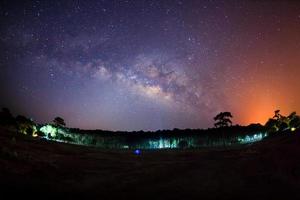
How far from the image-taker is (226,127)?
10288cm

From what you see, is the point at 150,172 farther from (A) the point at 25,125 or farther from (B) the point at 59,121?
(B) the point at 59,121

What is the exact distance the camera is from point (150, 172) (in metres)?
55.8

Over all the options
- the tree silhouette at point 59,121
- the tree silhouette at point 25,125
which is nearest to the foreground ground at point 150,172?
the tree silhouette at point 25,125

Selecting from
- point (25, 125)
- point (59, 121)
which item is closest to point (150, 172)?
point (25, 125)

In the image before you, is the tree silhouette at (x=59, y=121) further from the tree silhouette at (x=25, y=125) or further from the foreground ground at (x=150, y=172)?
the foreground ground at (x=150, y=172)

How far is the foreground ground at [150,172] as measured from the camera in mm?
43625

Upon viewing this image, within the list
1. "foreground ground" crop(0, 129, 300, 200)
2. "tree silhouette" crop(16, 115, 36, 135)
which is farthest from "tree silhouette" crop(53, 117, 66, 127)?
"foreground ground" crop(0, 129, 300, 200)

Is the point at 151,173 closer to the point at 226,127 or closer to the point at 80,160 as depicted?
the point at 80,160

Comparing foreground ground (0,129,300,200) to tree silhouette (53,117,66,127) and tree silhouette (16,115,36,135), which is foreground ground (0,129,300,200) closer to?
tree silhouette (16,115,36,135)

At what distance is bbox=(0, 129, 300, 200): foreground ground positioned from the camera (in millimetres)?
43625

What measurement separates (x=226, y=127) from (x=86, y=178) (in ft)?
202

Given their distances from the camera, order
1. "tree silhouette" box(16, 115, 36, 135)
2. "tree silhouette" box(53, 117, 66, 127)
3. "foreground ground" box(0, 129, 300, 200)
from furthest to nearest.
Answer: "tree silhouette" box(53, 117, 66, 127)
"tree silhouette" box(16, 115, 36, 135)
"foreground ground" box(0, 129, 300, 200)

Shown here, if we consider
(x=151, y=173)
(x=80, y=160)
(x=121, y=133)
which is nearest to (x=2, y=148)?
(x=80, y=160)

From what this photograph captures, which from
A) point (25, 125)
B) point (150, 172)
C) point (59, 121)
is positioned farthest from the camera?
point (59, 121)
